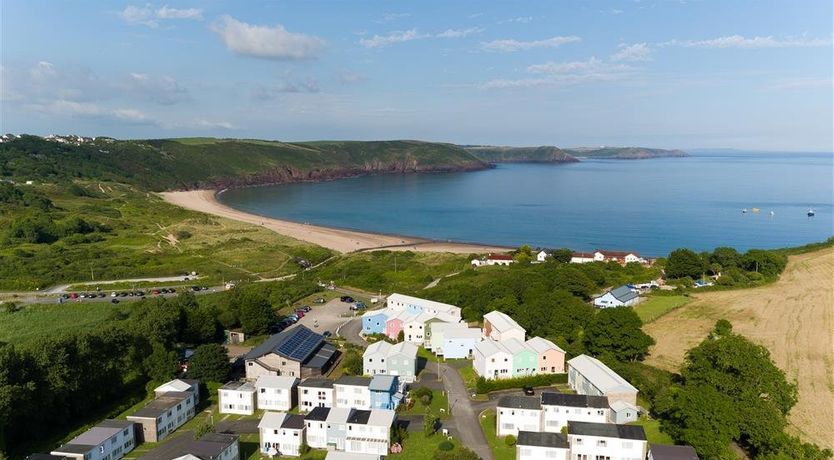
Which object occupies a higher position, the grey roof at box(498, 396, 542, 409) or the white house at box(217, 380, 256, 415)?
the grey roof at box(498, 396, 542, 409)

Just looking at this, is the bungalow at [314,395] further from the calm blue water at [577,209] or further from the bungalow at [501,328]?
the calm blue water at [577,209]

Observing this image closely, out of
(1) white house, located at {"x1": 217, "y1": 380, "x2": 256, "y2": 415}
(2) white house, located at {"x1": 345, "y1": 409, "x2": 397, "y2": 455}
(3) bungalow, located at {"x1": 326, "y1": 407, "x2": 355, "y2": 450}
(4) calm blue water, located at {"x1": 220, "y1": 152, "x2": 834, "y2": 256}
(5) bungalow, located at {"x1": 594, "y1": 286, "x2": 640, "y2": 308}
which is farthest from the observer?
(4) calm blue water, located at {"x1": 220, "y1": 152, "x2": 834, "y2": 256}

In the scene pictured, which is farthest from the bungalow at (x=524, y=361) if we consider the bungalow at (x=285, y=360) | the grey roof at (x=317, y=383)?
the bungalow at (x=285, y=360)

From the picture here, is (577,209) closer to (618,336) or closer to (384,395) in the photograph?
(618,336)

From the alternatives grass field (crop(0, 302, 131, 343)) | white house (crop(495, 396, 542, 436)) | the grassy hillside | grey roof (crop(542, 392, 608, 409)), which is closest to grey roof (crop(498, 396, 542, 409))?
white house (crop(495, 396, 542, 436))

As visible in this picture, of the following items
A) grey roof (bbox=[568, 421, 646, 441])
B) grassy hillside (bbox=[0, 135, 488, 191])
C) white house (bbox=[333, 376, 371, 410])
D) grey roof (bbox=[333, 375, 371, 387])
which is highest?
grassy hillside (bbox=[0, 135, 488, 191])

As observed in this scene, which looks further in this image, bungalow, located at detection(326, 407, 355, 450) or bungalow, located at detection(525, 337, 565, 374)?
bungalow, located at detection(525, 337, 565, 374)

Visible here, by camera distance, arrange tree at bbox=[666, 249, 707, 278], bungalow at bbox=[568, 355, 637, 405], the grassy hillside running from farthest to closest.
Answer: the grassy hillside
tree at bbox=[666, 249, 707, 278]
bungalow at bbox=[568, 355, 637, 405]

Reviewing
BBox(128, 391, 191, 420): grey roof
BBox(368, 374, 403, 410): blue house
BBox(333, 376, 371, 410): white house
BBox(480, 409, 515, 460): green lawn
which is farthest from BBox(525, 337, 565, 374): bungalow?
A: BBox(128, 391, 191, 420): grey roof

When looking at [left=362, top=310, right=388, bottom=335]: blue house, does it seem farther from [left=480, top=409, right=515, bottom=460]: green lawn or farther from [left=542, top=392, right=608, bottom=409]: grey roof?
[left=542, top=392, right=608, bottom=409]: grey roof
